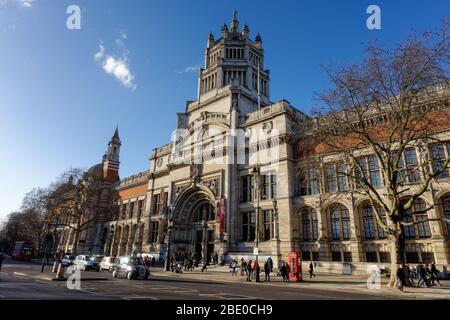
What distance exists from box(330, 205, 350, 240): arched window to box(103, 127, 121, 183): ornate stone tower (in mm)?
54183

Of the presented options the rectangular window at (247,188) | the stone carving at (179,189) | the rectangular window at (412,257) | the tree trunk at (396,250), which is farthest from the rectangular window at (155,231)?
the tree trunk at (396,250)

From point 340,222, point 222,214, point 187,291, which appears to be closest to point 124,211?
point 222,214

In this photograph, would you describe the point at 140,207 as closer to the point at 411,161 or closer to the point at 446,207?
the point at 411,161

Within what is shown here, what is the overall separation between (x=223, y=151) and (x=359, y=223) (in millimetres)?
18875

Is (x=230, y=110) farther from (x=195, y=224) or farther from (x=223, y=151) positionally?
(x=195, y=224)

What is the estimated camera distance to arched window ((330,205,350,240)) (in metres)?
28.3

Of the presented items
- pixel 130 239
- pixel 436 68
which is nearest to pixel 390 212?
pixel 436 68

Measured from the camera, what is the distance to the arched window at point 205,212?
41344 millimetres

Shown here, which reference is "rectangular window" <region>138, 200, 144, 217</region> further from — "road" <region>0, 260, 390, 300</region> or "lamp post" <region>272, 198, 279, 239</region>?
"road" <region>0, 260, 390, 300</region>

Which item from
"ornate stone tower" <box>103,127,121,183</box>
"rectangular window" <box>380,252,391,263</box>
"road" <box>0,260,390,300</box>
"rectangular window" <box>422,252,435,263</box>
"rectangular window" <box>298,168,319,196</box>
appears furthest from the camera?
"ornate stone tower" <box>103,127,121,183</box>

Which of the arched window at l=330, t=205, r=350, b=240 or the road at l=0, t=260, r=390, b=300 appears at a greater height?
the arched window at l=330, t=205, r=350, b=240

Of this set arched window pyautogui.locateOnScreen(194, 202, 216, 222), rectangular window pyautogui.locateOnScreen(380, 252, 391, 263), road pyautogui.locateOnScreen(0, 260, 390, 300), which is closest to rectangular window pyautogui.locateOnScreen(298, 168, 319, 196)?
rectangular window pyautogui.locateOnScreen(380, 252, 391, 263)

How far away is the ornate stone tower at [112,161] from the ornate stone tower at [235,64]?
32778 mm

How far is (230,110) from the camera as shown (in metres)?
40.5
